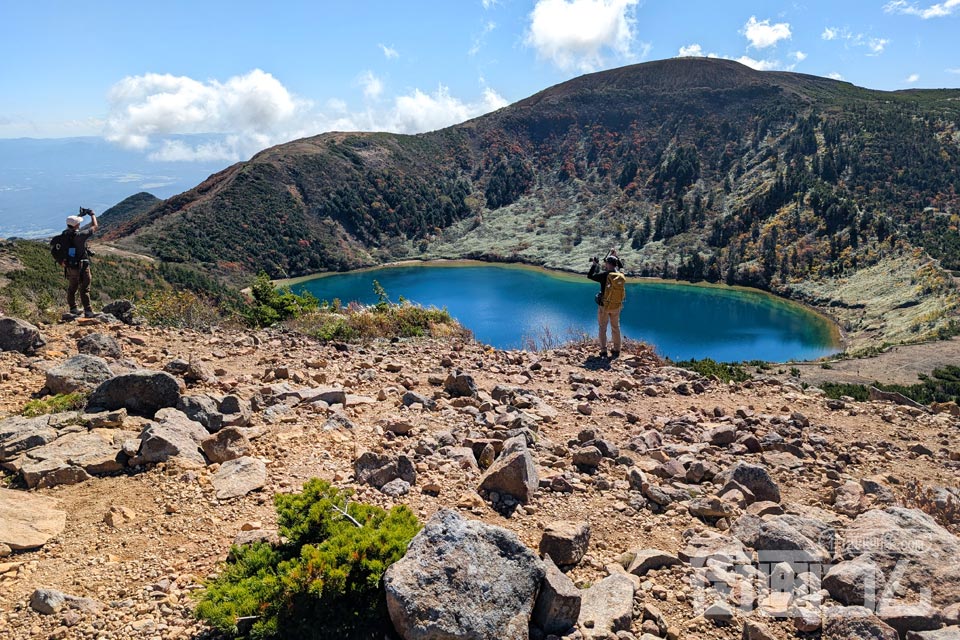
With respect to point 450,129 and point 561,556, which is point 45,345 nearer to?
point 561,556

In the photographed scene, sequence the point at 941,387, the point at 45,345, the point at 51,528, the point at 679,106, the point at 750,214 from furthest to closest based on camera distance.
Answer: the point at 679,106 → the point at 750,214 → the point at 941,387 → the point at 45,345 → the point at 51,528

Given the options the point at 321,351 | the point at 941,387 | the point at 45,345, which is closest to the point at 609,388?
the point at 321,351

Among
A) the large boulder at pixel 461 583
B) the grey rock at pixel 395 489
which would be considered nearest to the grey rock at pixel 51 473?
the grey rock at pixel 395 489

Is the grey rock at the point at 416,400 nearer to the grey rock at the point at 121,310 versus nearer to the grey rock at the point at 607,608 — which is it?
the grey rock at the point at 607,608

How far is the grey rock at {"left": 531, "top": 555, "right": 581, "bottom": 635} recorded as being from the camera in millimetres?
3252

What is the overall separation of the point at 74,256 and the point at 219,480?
24.6 ft

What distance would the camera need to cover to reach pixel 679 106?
8069cm

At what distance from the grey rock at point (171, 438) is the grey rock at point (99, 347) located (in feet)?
9.44

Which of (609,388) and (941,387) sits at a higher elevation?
(609,388)

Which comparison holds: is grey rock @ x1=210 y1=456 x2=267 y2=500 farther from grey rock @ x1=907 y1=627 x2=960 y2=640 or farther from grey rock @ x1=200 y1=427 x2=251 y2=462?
grey rock @ x1=907 y1=627 x2=960 y2=640

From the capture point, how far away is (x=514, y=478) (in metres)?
4.82

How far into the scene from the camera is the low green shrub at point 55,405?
18.2 feet

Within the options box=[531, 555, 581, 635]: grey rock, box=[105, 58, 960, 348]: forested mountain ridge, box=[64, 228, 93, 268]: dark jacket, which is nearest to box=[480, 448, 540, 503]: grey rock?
box=[531, 555, 581, 635]: grey rock

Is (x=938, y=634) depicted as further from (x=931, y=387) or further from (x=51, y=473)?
(x=931, y=387)
